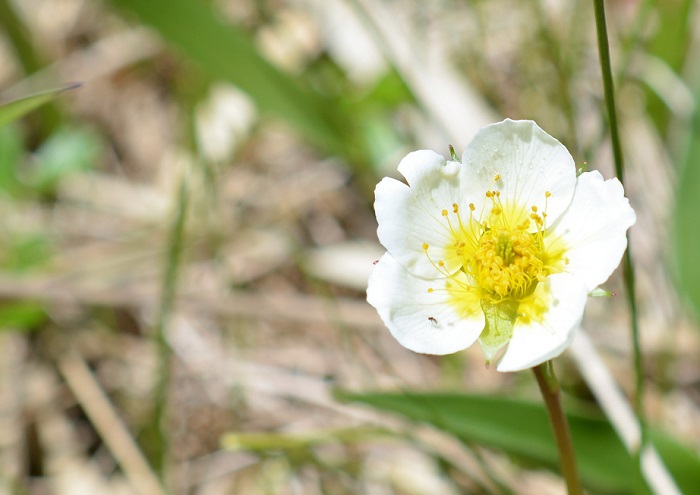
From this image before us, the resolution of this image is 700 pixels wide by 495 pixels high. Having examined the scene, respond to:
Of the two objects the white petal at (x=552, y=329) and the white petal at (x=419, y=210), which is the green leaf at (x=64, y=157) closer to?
the white petal at (x=419, y=210)

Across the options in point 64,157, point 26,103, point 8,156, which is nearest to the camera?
point 26,103

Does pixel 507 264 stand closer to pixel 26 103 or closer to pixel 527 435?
pixel 527 435

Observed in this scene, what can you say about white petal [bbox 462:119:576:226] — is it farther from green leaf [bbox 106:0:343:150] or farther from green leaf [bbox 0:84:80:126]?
green leaf [bbox 106:0:343:150]

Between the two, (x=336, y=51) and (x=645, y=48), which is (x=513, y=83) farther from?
(x=336, y=51)

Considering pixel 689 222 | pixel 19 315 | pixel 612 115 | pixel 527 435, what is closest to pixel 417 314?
pixel 612 115

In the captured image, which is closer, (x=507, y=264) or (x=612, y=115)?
(x=612, y=115)

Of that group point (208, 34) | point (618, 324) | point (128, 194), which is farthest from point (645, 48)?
point (128, 194)

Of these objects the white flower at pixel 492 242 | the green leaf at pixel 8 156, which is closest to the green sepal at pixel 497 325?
the white flower at pixel 492 242
